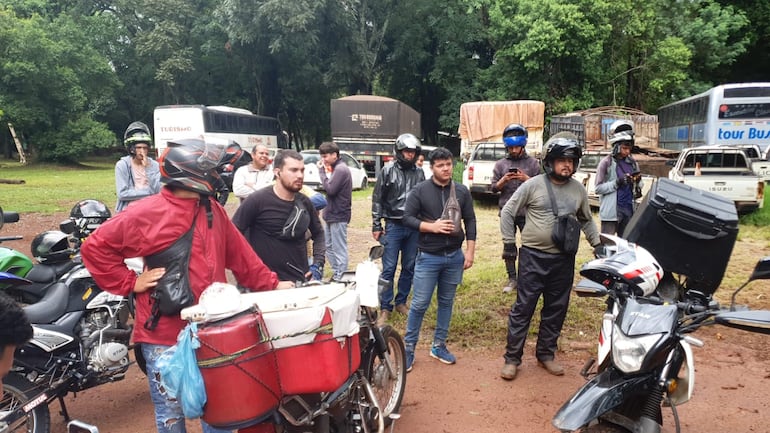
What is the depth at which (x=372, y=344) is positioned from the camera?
121 inches

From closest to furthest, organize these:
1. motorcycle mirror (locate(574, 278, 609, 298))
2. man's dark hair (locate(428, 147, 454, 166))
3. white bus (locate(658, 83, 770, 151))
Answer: motorcycle mirror (locate(574, 278, 609, 298)) → man's dark hair (locate(428, 147, 454, 166)) → white bus (locate(658, 83, 770, 151))

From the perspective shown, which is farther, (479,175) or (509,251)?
(479,175)

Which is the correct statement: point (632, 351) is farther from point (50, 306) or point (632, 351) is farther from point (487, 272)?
point (487, 272)

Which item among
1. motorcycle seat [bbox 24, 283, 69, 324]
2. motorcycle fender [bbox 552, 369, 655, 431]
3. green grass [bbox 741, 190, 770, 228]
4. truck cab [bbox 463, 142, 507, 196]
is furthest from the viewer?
truck cab [bbox 463, 142, 507, 196]

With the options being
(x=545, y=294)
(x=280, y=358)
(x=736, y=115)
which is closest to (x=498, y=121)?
(x=736, y=115)

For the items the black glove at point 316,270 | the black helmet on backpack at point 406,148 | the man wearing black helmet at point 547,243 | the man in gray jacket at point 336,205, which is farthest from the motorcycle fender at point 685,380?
the man in gray jacket at point 336,205

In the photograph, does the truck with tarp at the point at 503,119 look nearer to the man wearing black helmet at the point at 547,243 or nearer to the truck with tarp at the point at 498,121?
the truck with tarp at the point at 498,121

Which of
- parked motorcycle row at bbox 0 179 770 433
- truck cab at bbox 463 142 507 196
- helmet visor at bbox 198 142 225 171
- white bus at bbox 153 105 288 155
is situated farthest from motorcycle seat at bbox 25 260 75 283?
white bus at bbox 153 105 288 155

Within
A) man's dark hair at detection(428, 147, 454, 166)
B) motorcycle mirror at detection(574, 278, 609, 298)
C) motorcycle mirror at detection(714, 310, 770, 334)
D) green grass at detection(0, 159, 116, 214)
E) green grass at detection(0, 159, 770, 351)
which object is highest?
man's dark hair at detection(428, 147, 454, 166)

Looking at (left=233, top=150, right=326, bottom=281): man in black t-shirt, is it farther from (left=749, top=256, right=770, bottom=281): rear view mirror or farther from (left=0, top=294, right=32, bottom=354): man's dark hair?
(left=749, top=256, right=770, bottom=281): rear view mirror

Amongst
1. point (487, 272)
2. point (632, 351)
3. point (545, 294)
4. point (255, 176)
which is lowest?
point (487, 272)

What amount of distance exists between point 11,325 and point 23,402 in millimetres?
2055

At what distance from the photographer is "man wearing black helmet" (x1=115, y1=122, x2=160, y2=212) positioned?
17.1 feet

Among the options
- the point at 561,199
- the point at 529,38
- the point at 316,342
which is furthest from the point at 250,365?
the point at 529,38
